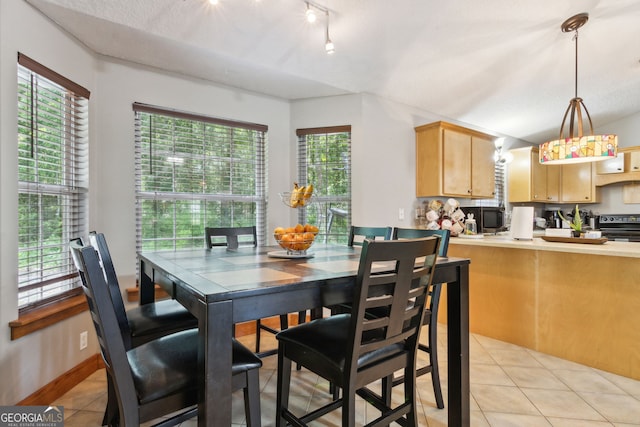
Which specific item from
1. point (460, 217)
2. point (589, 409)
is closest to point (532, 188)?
point (460, 217)

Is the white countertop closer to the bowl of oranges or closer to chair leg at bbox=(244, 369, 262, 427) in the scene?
the bowl of oranges

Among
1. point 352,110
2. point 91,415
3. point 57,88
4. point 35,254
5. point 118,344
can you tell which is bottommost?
point 91,415

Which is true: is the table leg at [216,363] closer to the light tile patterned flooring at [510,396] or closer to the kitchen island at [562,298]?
the light tile patterned flooring at [510,396]

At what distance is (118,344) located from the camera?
1.05m

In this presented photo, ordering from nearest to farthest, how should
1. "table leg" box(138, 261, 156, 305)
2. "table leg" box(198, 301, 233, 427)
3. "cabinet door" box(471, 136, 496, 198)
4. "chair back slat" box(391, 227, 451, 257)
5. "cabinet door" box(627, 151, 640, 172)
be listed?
"table leg" box(198, 301, 233, 427) < "chair back slat" box(391, 227, 451, 257) < "table leg" box(138, 261, 156, 305) < "cabinet door" box(471, 136, 496, 198) < "cabinet door" box(627, 151, 640, 172)

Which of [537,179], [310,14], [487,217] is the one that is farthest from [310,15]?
[537,179]

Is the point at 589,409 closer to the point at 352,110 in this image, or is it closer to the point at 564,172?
the point at 352,110

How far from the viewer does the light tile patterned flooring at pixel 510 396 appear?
1772mm

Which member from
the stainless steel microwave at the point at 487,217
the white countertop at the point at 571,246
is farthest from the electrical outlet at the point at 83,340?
the stainless steel microwave at the point at 487,217

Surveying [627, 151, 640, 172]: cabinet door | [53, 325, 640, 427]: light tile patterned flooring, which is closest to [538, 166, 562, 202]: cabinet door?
[627, 151, 640, 172]: cabinet door

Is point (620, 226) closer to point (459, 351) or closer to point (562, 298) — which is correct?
point (562, 298)

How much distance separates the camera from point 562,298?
8.34 feet

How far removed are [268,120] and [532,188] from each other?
3.85 meters

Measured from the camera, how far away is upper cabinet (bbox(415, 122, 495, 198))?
3588mm
